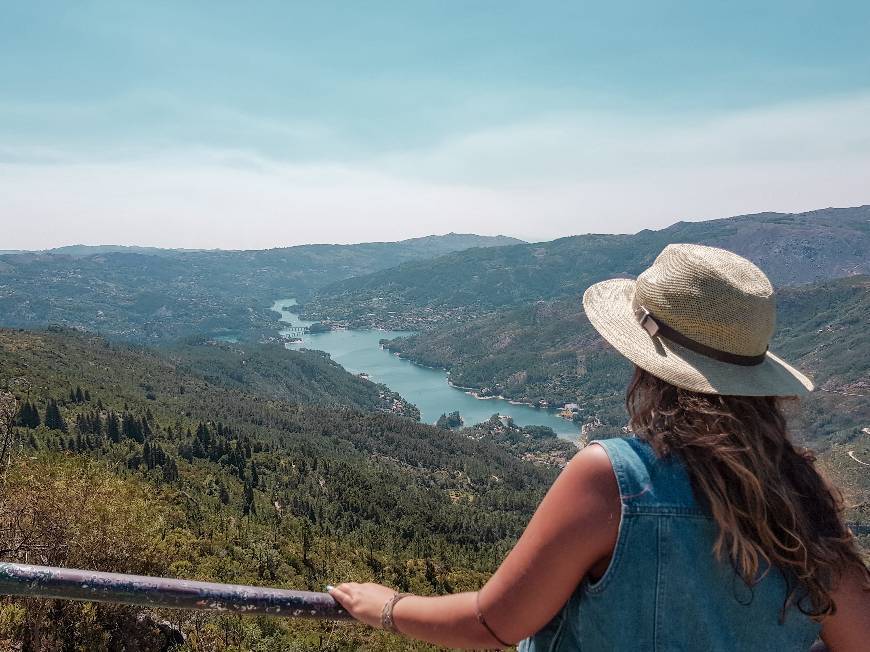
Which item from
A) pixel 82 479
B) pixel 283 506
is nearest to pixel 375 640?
pixel 82 479

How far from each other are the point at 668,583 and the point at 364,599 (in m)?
1.04

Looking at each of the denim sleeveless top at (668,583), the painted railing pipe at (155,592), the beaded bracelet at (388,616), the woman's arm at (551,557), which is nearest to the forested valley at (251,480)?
the denim sleeveless top at (668,583)

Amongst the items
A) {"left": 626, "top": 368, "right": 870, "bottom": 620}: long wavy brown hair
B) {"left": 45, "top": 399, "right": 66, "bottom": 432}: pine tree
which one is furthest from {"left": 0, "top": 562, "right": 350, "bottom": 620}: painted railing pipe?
{"left": 45, "top": 399, "right": 66, "bottom": 432}: pine tree

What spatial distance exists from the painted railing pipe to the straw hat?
144 cm

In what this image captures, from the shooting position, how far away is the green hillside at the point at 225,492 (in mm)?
9164

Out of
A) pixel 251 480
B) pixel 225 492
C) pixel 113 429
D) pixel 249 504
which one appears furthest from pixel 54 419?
pixel 249 504

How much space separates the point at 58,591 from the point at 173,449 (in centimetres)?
7946

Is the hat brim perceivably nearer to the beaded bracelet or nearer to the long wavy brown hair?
the long wavy brown hair

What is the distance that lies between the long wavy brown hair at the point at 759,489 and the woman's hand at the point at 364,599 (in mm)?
1045

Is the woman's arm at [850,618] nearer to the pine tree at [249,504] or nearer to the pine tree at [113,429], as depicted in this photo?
the pine tree at [249,504]

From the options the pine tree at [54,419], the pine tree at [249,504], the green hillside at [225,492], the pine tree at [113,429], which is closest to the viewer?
the green hillside at [225,492]

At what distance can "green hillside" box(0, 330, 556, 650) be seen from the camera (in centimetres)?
916

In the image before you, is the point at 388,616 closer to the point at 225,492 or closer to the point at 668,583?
the point at 668,583

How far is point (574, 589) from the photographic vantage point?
1510 millimetres
